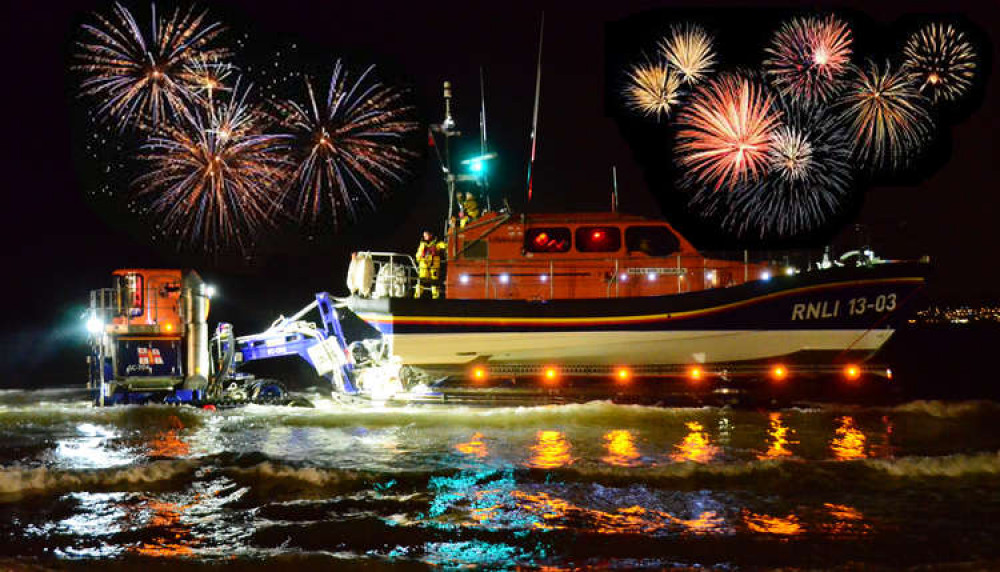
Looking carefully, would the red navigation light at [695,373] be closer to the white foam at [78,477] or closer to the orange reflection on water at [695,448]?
the orange reflection on water at [695,448]

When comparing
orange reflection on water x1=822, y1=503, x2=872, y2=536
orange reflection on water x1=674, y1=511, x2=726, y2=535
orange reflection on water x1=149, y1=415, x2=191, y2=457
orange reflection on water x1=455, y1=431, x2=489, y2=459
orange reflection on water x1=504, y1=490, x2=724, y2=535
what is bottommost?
orange reflection on water x1=822, y1=503, x2=872, y2=536

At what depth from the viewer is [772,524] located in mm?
6727

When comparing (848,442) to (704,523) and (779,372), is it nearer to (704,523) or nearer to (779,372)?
(779,372)

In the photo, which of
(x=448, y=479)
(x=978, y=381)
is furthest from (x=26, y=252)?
(x=978, y=381)

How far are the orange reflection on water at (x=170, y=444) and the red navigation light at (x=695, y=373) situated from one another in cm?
781

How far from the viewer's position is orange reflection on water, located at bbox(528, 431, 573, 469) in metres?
8.84

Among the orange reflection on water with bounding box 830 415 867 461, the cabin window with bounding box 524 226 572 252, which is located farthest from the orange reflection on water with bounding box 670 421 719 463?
the cabin window with bounding box 524 226 572 252

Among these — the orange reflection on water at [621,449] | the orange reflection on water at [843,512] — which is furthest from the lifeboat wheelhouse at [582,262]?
the orange reflection on water at [843,512]

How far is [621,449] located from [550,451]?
887 mm

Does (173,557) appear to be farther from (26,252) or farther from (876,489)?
(26,252)

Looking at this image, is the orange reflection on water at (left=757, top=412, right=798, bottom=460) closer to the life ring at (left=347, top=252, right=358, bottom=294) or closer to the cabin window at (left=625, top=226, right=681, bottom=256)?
the cabin window at (left=625, top=226, right=681, bottom=256)

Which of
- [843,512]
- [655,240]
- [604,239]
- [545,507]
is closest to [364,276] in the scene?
[604,239]

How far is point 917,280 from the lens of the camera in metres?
12.8

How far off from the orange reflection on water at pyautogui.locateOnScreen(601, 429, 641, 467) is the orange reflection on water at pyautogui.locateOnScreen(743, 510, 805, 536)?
1.97m
